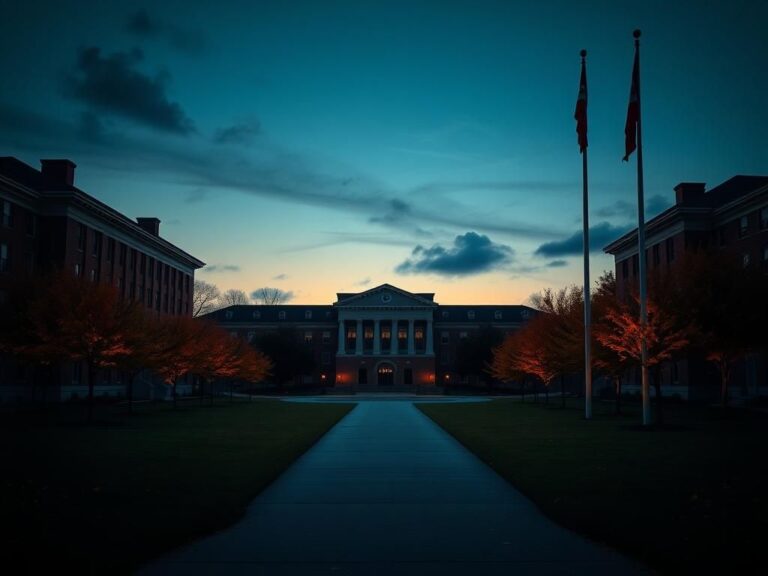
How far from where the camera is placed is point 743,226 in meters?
55.4

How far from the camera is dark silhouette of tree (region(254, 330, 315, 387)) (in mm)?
98688

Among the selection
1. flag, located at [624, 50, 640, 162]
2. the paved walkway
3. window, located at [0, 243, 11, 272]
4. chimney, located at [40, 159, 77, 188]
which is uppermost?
chimney, located at [40, 159, 77, 188]

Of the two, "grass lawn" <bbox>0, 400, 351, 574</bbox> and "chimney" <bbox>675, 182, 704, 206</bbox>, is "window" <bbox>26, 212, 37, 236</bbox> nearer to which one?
"grass lawn" <bbox>0, 400, 351, 574</bbox>

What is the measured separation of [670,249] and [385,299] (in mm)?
57736

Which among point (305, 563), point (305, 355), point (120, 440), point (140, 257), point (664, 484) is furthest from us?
point (305, 355)

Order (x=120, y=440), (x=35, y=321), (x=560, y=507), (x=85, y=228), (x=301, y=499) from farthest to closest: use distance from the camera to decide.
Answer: (x=85, y=228)
(x=35, y=321)
(x=120, y=440)
(x=301, y=499)
(x=560, y=507)

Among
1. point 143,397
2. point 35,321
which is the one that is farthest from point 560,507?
point 143,397

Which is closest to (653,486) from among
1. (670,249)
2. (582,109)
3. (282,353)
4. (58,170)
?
(582,109)

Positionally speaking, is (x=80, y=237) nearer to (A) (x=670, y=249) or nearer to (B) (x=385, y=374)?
(A) (x=670, y=249)

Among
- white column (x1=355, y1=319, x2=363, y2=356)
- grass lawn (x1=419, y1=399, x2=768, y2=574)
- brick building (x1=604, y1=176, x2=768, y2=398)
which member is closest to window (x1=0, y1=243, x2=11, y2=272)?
grass lawn (x1=419, y1=399, x2=768, y2=574)

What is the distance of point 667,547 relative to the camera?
871 centimetres

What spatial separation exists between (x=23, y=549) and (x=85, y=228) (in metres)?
56.7

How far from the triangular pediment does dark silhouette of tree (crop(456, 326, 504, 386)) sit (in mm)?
13097

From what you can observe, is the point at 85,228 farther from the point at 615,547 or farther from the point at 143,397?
the point at 615,547
